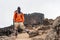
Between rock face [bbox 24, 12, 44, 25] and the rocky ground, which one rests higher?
rock face [bbox 24, 12, 44, 25]

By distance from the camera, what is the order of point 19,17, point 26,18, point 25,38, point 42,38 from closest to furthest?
point 42,38, point 25,38, point 19,17, point 26,18

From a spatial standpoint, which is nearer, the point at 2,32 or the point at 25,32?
the point at 25,32

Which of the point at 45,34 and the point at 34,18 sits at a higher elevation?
the point at 34,18

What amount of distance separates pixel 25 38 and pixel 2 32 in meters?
4.24

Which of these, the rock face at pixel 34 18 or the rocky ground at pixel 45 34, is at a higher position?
the rock face at pixel 34 18

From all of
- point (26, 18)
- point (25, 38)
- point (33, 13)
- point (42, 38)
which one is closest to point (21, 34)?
point (25, 38)

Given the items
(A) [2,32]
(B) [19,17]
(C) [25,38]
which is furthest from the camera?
(A) [2,32]

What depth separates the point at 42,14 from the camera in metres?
40.0

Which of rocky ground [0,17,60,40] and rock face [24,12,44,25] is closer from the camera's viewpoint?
rocky ground [0,17,60,40]

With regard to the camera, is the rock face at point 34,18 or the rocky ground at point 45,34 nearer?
the rocky ground at point 45,34

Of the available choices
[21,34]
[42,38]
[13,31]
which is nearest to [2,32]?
[13,31]

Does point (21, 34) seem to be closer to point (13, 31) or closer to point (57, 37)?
point (13, 31)

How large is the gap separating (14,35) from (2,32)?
8.06ft

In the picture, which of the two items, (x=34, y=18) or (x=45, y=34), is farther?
(x=34, y=18)
